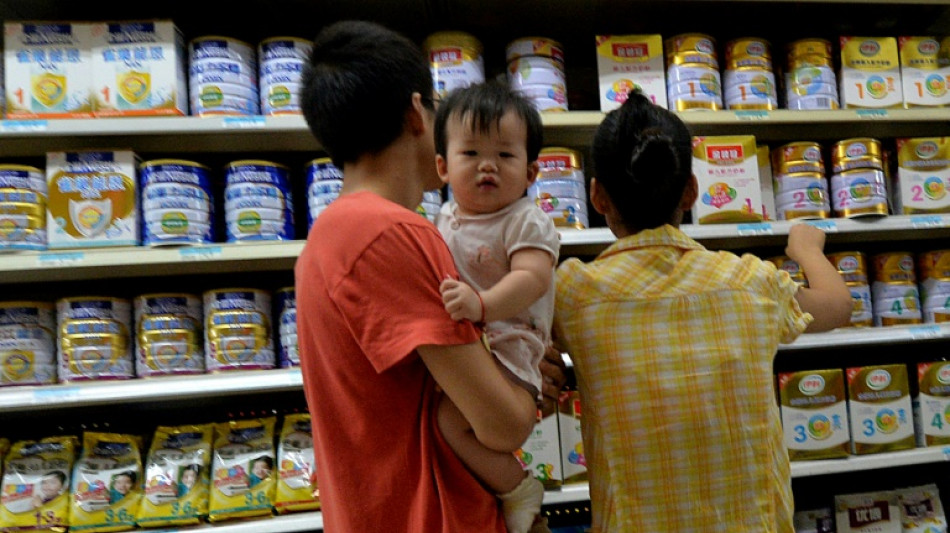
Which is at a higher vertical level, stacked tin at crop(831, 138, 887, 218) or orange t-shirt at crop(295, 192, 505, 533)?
stacked tin at crop(831, 138, 887, 218)

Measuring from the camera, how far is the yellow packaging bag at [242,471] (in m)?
1.63

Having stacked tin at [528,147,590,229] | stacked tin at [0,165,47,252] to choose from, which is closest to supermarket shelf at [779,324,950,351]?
stacked tin at [528,147,590,229]

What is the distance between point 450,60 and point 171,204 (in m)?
0.86

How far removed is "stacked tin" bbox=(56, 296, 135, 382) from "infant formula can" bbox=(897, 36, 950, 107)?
2451 mm

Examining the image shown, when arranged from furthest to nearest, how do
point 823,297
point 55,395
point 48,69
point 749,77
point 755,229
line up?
point 749,77 → point 755,229 → point 48,69 → point 55,395 → point 823,297

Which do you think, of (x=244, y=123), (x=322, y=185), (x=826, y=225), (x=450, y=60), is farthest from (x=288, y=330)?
(x=826, y=225)

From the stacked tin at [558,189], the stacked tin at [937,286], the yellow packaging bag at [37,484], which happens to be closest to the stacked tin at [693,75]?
the stacked tin at [558,189]

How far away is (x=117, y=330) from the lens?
1668 millimetres

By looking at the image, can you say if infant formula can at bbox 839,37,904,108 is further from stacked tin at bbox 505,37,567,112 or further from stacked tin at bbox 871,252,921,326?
stacked tin at bbox 505,37,567,112

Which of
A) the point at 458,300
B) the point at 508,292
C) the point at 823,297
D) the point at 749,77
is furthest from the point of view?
the point at 749,77

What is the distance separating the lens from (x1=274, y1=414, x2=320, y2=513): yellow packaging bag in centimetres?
164

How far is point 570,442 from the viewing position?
1714 mm

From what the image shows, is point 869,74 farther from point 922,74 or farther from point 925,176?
point 925,176

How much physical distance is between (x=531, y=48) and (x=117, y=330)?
55.4 inches
